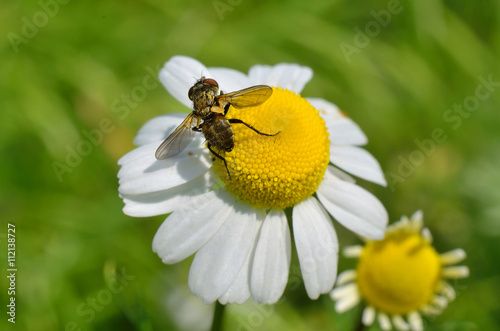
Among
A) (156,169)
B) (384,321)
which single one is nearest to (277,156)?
(156,169)

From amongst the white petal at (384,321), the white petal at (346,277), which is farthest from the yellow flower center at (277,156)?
the white petal at (384,321)

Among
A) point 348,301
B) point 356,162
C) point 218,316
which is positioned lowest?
point 348,301

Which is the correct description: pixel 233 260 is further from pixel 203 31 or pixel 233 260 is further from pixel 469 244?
pixel 203 31

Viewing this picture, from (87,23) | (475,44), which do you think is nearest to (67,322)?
(87,23)

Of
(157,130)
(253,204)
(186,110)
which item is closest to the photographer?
(253,204)

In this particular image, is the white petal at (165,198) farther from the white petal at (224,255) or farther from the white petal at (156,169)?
the white petal at (224,255)

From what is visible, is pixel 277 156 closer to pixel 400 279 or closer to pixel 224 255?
pixel 224 255
